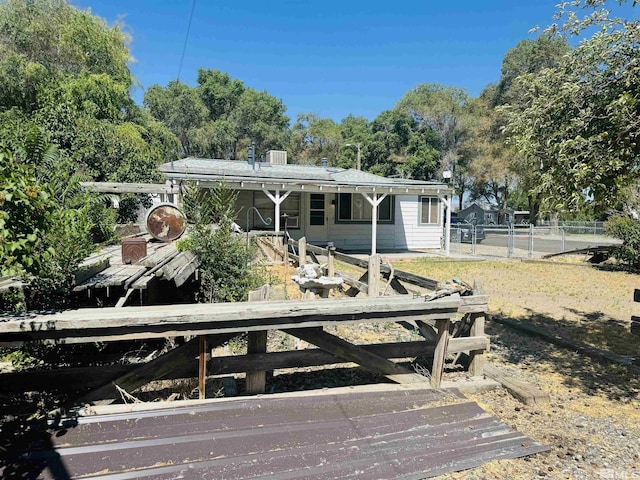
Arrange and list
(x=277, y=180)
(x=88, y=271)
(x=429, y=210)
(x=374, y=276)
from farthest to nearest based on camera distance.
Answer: (x=429, y=210) < (x=277, y=180) < (x=374, y=276) < (x=88, y=271)

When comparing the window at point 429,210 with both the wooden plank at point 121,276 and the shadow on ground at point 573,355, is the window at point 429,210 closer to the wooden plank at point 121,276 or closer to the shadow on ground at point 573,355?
the shadow on ground at point 573,355

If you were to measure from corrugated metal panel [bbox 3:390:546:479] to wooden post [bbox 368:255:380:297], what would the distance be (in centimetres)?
225

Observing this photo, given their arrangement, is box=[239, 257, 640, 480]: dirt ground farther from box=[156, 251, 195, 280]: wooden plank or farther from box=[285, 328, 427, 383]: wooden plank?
box=[156, 251, 195, 280]: wooden plank

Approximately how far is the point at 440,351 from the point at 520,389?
93cm

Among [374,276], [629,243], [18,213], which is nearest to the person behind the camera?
[18,213]

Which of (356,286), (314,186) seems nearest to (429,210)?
(314,186)

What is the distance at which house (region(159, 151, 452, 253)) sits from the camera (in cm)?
1659

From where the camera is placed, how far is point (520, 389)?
395 cm

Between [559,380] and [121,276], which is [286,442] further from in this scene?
[559,380]

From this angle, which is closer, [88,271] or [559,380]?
[88,271]

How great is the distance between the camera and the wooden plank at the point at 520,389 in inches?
151

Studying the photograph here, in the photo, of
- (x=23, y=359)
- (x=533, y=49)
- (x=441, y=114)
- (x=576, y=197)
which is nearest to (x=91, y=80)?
(x=23, y=359)

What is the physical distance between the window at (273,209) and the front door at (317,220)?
21.6 inches

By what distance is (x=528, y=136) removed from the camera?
182 inches
